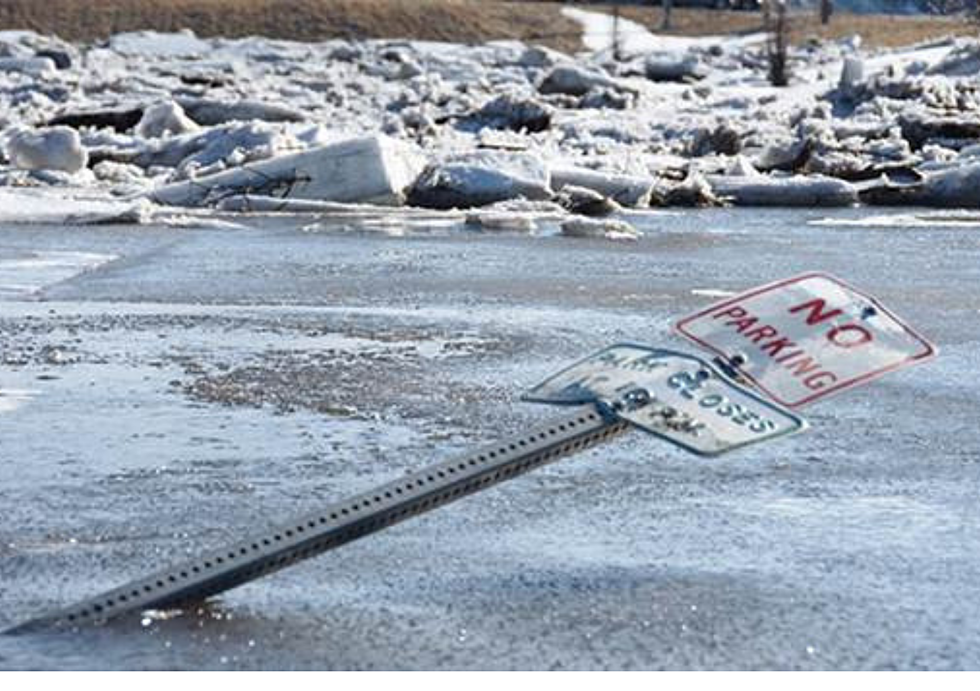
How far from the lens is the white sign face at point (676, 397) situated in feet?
12.2


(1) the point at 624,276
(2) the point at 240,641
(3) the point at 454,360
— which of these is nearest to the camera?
(2) the point at 240,641

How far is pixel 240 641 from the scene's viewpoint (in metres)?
3.48

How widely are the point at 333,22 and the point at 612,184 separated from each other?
38.8 m

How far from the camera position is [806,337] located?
3900 mm

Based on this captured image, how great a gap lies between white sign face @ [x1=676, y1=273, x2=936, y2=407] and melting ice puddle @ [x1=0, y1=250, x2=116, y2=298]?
5043 mm

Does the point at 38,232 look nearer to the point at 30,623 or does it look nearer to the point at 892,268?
the point at 892,268

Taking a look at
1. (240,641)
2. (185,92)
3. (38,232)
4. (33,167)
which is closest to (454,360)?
(240,641)

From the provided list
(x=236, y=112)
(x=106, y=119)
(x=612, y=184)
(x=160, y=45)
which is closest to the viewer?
(x=612, y=184)

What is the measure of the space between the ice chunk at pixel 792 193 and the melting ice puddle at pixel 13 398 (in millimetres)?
9812

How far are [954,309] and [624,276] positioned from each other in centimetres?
167

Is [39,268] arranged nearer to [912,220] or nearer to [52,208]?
[52,208]

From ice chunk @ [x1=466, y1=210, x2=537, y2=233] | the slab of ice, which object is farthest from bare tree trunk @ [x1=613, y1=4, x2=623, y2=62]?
ice chunk @ [x1=466, y1=210, x2=537, y2=233]

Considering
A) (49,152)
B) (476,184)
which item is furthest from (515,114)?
(476,184)

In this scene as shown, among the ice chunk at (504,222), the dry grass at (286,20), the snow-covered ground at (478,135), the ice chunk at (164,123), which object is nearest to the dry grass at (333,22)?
the dry grass at (286,20)
